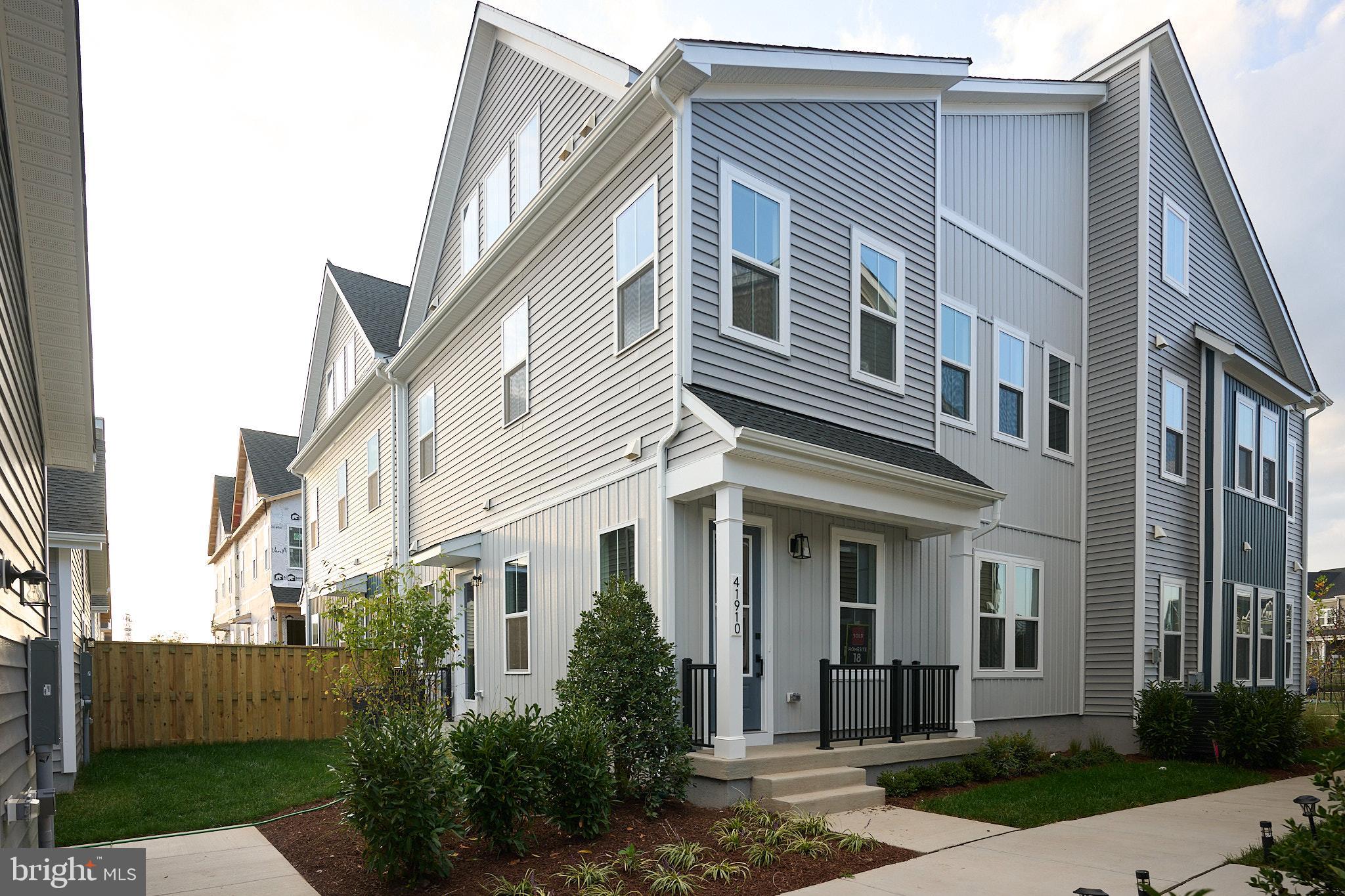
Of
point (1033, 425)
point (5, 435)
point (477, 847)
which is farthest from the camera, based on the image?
point (1033, 425)

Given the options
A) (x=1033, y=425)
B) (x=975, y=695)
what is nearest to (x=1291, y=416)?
(x=1033, y=425)

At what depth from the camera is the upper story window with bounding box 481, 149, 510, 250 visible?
1257cm

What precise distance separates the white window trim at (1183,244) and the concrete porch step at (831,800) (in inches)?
388

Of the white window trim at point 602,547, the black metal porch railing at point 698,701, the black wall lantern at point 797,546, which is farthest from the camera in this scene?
the black wall lantern at point 797,546

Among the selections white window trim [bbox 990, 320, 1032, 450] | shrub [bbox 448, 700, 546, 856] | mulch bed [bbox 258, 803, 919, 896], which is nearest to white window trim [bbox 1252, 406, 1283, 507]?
white window trim [bbox 990, 320, 1032, 450]

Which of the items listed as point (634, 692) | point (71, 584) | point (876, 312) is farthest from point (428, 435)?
point (634, 692)

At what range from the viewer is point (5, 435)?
16.7 feet

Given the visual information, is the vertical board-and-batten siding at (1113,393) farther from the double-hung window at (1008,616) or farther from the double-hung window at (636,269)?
the double-hung window at (636,269)

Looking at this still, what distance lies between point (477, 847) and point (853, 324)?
6.23 meters

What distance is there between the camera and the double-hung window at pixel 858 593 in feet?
31.9

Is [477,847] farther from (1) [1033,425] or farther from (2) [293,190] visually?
(2) [293,190]

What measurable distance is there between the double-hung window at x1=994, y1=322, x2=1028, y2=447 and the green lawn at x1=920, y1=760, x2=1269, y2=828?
14.3ft
